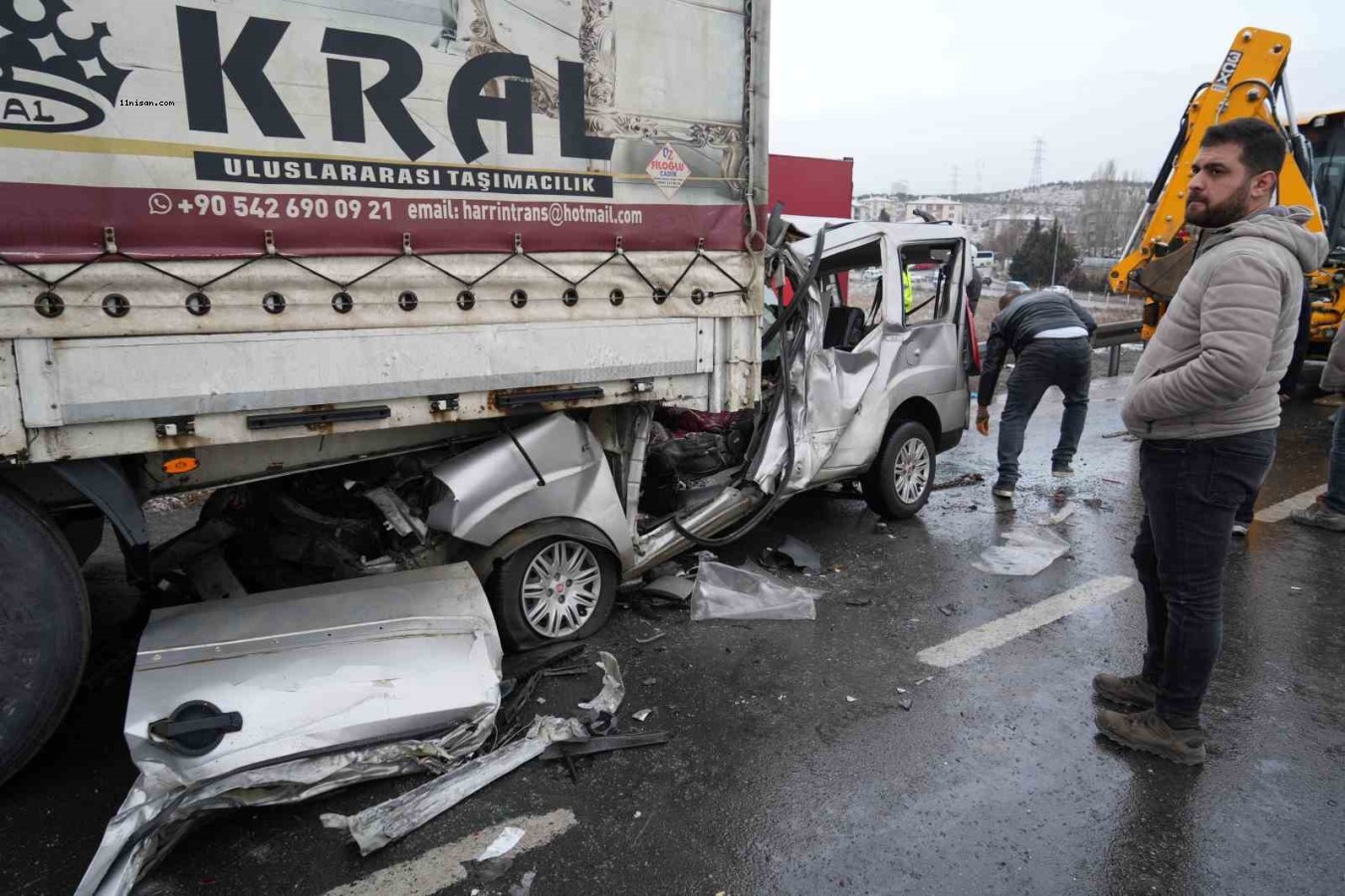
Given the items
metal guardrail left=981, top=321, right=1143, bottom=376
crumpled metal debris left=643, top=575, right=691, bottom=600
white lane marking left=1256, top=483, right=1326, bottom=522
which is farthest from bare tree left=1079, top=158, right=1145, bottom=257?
crumpled metal debris left=643, top=575, right=691, bottom=600

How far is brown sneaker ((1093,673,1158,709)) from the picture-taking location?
3.34 m

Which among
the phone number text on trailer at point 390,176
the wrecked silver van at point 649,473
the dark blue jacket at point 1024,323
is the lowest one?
the wrecked silver van at point 649,473

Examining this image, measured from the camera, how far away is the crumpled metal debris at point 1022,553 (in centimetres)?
488

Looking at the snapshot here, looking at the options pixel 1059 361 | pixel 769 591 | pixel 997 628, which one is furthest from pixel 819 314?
pixel 1059 361

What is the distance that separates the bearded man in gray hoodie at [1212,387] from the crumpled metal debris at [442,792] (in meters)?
2.18

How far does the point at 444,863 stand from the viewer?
2494 mm

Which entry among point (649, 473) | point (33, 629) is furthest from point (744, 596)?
point (33, 629)

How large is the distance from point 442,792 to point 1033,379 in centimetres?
532

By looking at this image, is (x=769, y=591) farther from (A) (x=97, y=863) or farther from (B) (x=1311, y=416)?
(B) (x=1311, y=416)

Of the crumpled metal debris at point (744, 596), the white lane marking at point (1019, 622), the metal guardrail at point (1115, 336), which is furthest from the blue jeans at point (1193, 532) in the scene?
the metal guardrail at point (1115, 336)

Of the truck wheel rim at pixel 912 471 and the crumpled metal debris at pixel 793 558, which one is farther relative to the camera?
the truck wheel rim at pixel 912 471

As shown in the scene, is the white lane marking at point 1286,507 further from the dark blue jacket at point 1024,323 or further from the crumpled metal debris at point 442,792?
the crumpled metal debris at point 442,792

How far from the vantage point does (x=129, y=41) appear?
8.48 feet

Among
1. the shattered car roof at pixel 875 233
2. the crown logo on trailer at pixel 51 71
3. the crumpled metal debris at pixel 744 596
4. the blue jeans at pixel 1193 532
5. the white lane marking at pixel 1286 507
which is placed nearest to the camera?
the crown logo on trailer at pixel 51 71
